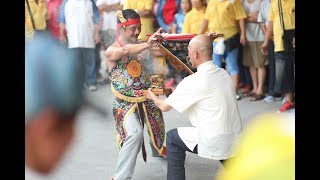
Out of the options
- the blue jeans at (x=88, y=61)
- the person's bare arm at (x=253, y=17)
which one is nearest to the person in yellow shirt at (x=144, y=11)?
the blue jeans at (x=88, y=61)

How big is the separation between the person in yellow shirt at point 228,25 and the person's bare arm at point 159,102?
2.61ft

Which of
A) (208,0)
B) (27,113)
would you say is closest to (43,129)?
(27,113)

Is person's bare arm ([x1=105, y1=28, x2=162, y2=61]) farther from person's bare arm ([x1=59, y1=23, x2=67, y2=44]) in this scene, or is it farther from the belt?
person's bare arm ([x1=59, y1=23, x2=67, y2=44])

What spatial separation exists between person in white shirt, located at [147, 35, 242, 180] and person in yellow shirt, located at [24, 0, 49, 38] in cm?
106

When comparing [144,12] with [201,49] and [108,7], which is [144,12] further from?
[201,49]

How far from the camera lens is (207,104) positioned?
119 inches

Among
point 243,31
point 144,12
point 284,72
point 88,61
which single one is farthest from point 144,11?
point 284,72

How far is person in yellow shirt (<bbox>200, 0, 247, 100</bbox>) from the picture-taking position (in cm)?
383


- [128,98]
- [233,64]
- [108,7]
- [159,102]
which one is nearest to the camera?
[159,102]

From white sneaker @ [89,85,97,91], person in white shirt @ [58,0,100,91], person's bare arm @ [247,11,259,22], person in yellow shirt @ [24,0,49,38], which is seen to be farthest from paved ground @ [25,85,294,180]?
person's bare arm @ [247,11,259,22]

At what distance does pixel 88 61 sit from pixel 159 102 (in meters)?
0.84

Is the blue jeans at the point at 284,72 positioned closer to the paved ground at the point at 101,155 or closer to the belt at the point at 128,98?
the paved ground at the point at 101,155

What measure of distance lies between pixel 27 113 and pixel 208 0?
139cm

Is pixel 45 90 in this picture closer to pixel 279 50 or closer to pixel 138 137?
pixel 138 137
